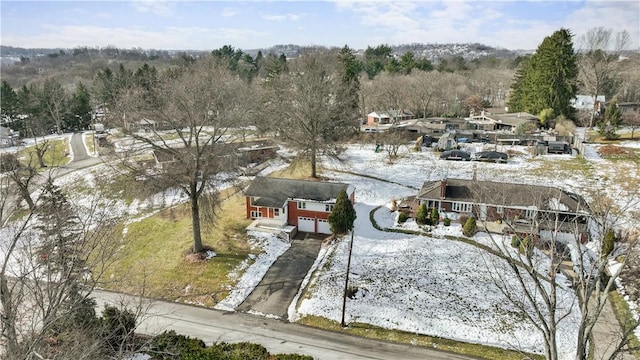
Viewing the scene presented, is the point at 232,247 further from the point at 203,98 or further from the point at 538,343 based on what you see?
the point at 538,343

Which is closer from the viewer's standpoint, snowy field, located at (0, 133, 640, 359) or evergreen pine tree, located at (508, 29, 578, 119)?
snowy field, located at (0, 133, 640, 359)

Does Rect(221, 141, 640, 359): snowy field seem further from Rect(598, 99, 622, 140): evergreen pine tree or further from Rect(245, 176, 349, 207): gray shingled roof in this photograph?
Rect(598, 99, 622, 140): evergreen pine tree

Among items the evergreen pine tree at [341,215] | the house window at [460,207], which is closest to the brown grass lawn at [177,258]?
the evergreen pine tree at [341,215]

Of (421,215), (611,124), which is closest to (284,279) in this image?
(421,215)

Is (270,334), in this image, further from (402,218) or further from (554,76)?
(554,76)

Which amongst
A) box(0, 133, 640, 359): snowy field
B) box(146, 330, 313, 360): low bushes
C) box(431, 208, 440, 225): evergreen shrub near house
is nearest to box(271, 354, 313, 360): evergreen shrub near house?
box(146, 330, 313, 360): low bushes

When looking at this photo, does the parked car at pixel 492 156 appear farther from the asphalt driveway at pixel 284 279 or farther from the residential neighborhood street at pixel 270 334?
the residential neighborhood street at pixel 270 334
